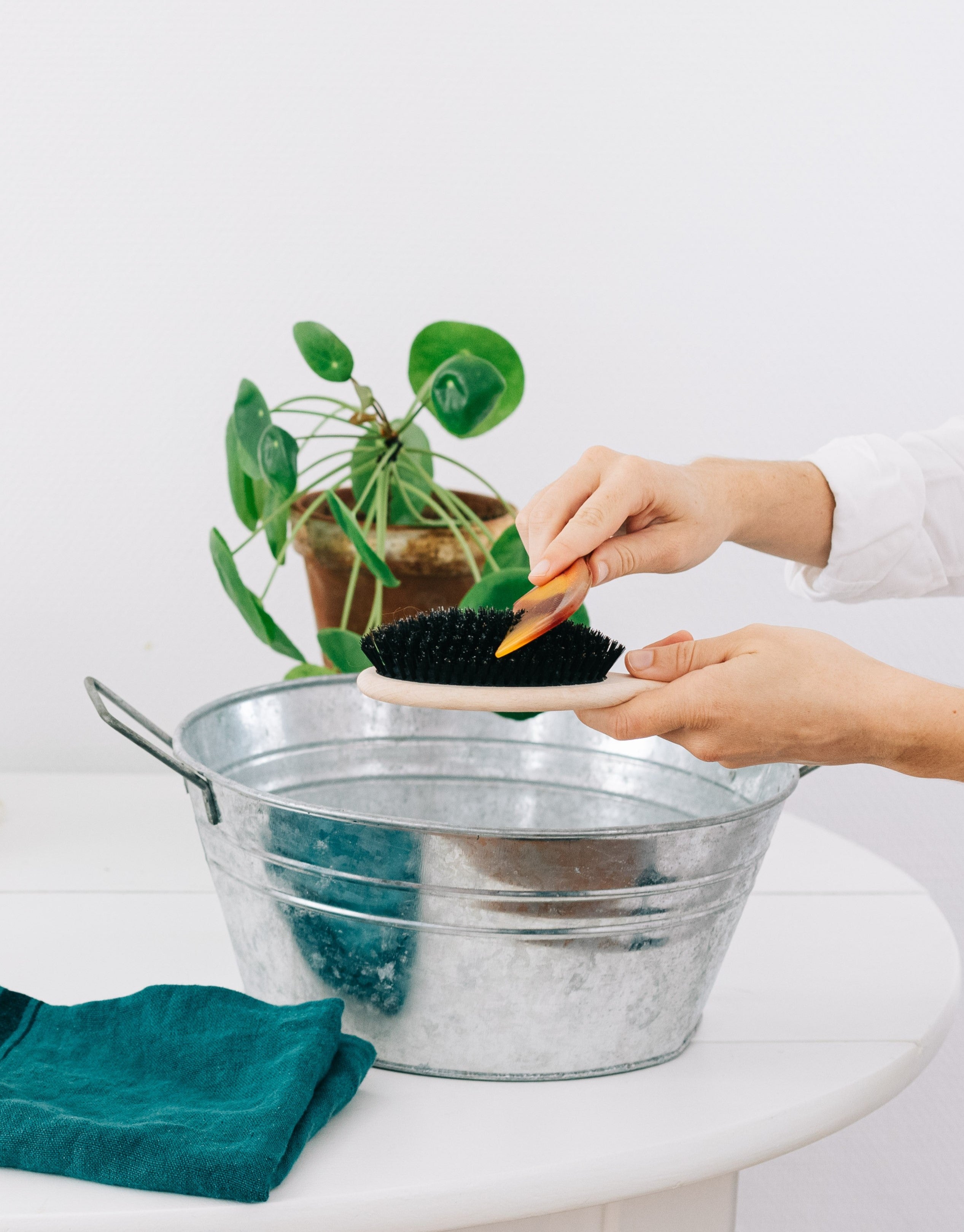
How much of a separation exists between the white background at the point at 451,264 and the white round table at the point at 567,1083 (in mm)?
375

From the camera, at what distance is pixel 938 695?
51 centimetres

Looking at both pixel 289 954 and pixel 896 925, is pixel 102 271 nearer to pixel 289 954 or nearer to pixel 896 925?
pixel 289 954

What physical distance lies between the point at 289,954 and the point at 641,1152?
0.18m

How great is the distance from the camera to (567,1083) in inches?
19.2

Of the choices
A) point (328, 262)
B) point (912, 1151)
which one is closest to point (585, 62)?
point (328, 262)

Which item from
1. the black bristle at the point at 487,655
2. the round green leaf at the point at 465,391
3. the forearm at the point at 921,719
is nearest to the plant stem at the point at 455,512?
the round green leaf at the point at 465,391

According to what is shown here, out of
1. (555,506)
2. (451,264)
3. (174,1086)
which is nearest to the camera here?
(174,1086)

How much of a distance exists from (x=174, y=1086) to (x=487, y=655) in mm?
228

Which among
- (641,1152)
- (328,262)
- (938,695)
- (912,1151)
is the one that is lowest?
(912,1151)

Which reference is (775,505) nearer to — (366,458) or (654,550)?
(654,550)

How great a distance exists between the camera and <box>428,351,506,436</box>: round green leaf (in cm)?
66

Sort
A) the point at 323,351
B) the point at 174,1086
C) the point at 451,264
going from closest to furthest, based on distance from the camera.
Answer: the point at 174,1086 → the point at 323,351 → the point at 451,264

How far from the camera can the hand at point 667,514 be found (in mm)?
541

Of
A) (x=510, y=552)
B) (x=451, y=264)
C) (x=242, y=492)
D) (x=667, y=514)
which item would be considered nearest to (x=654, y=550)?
(x=667, y=514)
